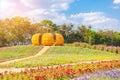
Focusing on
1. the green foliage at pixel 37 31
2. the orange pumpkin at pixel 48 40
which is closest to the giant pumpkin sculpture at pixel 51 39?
the orange pumpkin at pixel 48 40

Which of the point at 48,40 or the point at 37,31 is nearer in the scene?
the point at 48,40

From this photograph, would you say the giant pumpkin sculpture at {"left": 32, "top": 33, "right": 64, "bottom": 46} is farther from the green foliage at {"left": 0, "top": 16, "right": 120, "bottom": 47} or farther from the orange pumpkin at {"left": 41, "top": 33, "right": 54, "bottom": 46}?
the green foliage at {"left": 0, "top": 16, "right": 120, "bottom": 47}

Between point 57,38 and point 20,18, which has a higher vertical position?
point 20,18

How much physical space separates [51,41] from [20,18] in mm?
18738

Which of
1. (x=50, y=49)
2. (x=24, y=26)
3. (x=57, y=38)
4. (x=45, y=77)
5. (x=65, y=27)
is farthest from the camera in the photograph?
(x=65, y=27)

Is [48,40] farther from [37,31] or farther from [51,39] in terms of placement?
[37,31]

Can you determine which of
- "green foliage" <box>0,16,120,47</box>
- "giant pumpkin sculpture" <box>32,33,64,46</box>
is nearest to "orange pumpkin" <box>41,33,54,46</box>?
"giant pumpkin sculpture" <box>32,33,64,46</box>

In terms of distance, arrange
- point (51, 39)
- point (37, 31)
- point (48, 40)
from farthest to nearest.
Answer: point (37, 31), point (48, 40), point (51, 39)

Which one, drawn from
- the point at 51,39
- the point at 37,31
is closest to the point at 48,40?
the point at 51,39

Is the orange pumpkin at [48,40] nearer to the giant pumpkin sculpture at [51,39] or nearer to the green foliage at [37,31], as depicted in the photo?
the giant pumpkin sculpture at [51,39]

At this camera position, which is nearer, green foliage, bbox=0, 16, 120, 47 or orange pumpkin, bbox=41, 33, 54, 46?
orange pumpkin, bbox=41, 33, 54, 46

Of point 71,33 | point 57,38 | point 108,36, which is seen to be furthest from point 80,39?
point 57,38

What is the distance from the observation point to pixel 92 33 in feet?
205

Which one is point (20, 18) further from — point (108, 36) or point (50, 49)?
point (50, 49)
